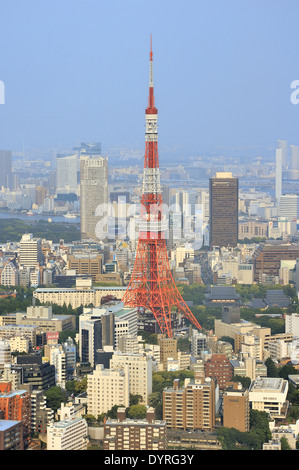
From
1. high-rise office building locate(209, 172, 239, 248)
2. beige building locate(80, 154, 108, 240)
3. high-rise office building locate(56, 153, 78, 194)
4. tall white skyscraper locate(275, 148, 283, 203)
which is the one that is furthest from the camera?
high-rise office building locate(56, 153, 78, 194)

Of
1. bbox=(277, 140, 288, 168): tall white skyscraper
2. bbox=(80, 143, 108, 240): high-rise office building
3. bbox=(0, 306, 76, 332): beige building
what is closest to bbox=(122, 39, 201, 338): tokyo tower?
bbox=(0, 306, 76, 332): beige building

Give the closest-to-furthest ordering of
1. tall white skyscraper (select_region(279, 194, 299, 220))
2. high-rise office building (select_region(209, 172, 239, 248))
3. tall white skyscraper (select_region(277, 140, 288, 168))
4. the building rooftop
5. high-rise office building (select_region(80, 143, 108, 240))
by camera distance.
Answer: the building rooftop
tall white skyscraper (select_region(277, 140, 288, 168))
high-rise office building (select_region(209, 172, 239, 248))
high-rise office building (select_region(80, 143, 108, 240))
tall white skyscraper (select_region(279, 194, 299, 220))

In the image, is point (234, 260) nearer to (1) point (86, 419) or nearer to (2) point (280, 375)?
(2) point (280, 375)

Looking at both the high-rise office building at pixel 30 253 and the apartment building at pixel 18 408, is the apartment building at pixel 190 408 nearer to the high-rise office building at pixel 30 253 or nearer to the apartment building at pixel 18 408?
the apartment building at pixel 18 408

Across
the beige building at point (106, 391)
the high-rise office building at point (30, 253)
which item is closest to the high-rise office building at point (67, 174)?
the high-rise office building at point (30, 253)

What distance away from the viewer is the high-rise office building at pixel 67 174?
23641 mm

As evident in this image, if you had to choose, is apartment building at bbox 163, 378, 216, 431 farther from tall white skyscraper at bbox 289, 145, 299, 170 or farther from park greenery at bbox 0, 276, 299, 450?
tall white skyscraper at bbox 289, 145, 299, 170

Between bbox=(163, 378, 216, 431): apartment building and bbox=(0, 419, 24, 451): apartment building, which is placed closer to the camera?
bbox=(0, 419, 24, 451): apartment building

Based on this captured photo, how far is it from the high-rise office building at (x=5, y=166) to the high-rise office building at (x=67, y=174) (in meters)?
0.84

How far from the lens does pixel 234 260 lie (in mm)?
18078

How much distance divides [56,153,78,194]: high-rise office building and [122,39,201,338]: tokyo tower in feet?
28.9

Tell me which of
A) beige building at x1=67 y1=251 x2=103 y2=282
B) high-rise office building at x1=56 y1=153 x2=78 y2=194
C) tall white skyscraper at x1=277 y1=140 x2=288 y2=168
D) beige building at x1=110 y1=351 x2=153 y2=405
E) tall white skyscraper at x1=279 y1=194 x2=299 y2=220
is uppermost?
tall white skyscraper at x1=277 y1=140 x2=288 y2=168

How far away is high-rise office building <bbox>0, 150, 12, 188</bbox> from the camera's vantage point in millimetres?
21536
